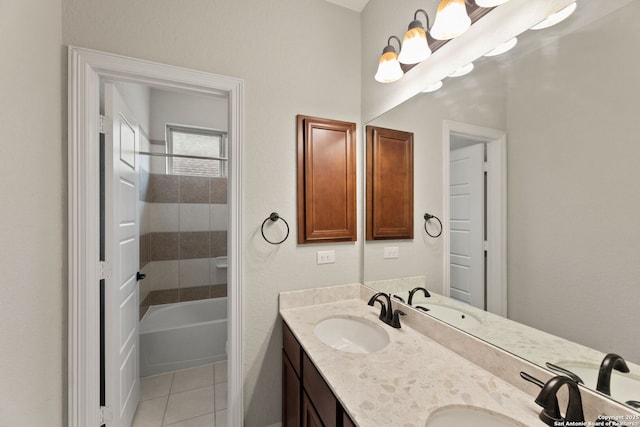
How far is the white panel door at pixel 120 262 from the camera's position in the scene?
134 centimetres

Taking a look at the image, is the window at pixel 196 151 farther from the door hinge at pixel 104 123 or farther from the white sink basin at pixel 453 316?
the white sink basin at pixel 453 316

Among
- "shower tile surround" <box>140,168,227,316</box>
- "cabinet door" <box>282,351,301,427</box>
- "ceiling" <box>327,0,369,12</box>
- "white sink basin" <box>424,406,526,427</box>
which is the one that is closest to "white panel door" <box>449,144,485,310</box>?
"white sink basin" <box>424,406,526,427</box>

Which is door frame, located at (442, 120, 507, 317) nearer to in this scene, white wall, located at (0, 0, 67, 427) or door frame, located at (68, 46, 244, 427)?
door frame, located at (68, 46, 244, 427)

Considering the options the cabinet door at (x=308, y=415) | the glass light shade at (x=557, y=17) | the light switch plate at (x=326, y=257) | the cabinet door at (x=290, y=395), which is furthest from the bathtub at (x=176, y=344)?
the glass light shade at (x=557, y=17)

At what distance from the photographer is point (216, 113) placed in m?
3.11

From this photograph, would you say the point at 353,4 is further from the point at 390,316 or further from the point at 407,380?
the point at 407,380

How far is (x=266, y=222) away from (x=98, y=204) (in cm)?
85

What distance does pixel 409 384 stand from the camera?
2.92ft

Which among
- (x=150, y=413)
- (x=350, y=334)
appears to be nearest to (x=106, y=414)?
(x=150, y=413)

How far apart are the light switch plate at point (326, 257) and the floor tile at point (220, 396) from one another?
133 cm

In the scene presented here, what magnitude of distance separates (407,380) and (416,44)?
148 centimetres

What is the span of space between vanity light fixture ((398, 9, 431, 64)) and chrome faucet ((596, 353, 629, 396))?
134 centimetres

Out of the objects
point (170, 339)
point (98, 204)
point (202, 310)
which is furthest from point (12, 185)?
point (202, 310)

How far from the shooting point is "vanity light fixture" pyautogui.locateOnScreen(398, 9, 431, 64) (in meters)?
1.21
